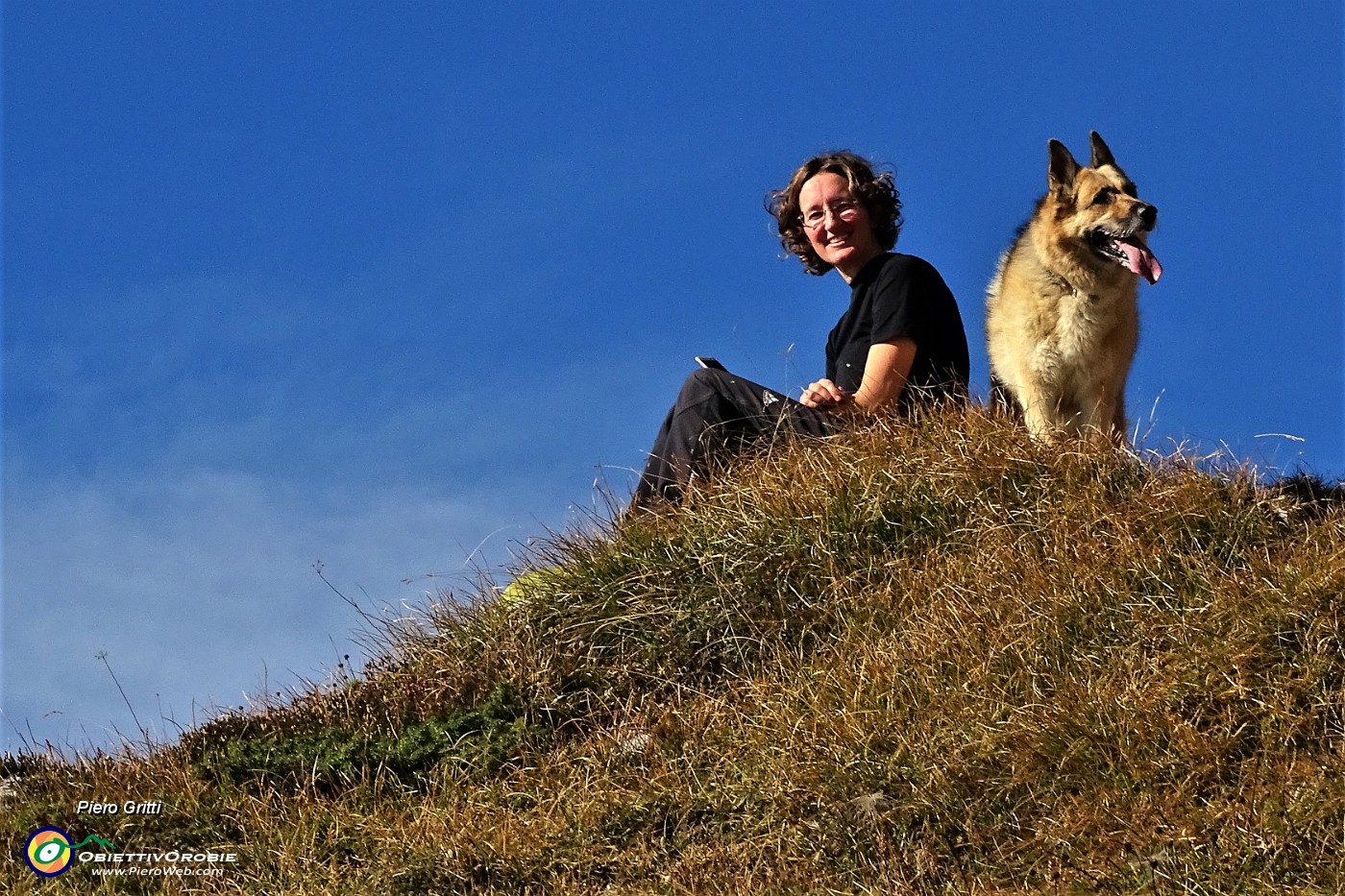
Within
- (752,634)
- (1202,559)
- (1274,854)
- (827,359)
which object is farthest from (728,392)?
(1274,854)

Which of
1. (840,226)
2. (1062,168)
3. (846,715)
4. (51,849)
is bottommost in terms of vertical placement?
(846,715)

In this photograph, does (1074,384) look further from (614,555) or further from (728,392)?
(614,555)

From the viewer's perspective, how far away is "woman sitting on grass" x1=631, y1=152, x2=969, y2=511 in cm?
713

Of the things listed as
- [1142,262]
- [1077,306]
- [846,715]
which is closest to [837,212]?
[1077,306]

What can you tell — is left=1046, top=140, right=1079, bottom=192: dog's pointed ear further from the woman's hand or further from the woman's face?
the woman's hand

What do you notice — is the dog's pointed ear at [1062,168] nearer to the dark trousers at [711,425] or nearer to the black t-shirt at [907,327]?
the black t-shirt at [907,327]

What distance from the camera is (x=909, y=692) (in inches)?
233

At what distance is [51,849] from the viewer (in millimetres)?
6531

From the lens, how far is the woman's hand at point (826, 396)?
285 inches

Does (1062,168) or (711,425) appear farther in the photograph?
(1062,168)

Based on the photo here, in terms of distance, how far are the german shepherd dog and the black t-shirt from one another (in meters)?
0.46

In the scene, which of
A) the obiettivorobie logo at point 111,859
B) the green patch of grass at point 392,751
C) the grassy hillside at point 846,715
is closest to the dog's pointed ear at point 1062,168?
the grassy hillside at point 846,715

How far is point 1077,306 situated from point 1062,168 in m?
0.91

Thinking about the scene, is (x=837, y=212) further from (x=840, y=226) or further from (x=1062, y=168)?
(x=1062, y=168)
